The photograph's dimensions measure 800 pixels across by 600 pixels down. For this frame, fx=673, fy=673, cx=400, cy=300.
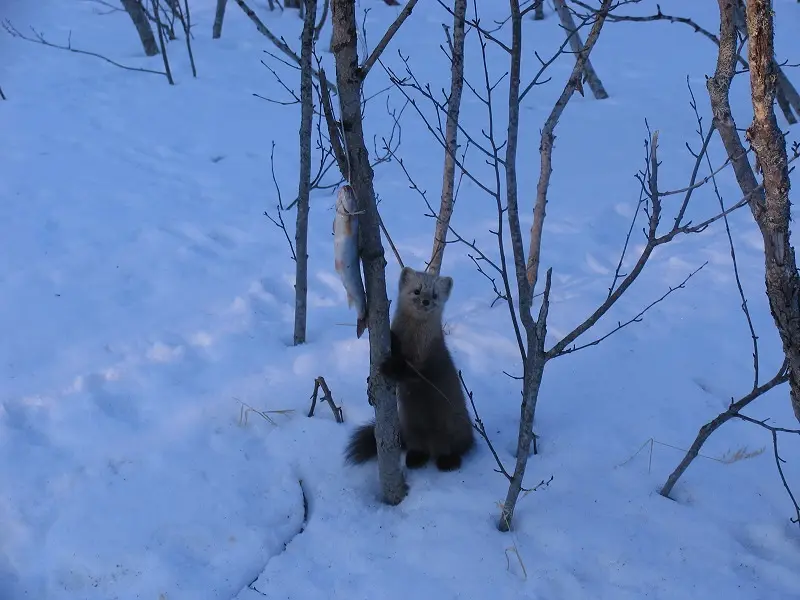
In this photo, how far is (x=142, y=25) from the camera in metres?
9.38

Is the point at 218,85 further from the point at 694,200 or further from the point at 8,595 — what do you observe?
the point at 8,595

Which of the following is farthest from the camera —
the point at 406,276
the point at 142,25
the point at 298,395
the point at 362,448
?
the point at 142,25

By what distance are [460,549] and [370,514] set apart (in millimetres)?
468

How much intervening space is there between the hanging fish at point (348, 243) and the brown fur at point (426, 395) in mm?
781

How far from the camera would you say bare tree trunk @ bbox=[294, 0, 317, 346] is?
358cm

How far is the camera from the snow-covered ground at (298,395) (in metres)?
2.84

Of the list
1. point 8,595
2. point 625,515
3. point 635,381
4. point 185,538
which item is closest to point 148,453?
point 185,538

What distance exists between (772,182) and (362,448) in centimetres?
216

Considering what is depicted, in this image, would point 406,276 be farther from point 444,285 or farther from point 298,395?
point 298,395

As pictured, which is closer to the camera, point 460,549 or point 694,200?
point 460,549

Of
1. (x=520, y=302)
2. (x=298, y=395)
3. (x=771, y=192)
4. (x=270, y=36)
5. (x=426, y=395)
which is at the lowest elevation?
(x=298, y=395)

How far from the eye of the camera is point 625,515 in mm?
3074

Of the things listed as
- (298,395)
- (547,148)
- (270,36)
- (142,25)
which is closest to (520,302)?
(298,395)

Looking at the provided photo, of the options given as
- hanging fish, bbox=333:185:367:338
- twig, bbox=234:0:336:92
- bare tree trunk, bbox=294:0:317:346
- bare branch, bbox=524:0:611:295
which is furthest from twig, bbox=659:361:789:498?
twig, bbox=234:0:336:92
